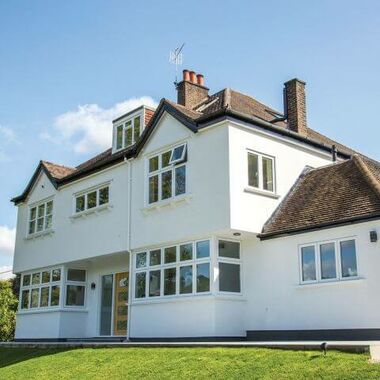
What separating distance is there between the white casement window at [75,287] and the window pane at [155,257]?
6.26 meters

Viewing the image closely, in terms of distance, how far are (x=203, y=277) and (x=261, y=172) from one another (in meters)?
3.81

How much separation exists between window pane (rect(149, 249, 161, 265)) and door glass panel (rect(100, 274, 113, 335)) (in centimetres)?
461

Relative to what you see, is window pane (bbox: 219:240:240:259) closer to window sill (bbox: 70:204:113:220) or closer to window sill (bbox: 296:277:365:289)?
window sill (bbox: 296:277:365:289)

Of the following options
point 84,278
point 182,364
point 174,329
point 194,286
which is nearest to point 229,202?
point 194,286

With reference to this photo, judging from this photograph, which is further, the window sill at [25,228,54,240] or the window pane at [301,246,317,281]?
the window sill at [25,228,54,240]

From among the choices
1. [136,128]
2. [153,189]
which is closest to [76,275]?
[136,128]

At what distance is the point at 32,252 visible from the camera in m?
27.2

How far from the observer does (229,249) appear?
1841 cm

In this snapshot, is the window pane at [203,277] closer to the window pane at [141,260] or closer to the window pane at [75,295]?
the window pane at [141,260]

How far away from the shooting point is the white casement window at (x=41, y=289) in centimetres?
2517

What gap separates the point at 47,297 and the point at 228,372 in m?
15.6

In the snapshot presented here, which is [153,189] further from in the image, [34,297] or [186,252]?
[34,297]

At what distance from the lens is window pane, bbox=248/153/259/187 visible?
60.2 feet

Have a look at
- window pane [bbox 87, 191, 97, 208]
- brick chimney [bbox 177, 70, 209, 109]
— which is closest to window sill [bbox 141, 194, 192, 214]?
window pane [bbox 87, 191, 97, 208]
